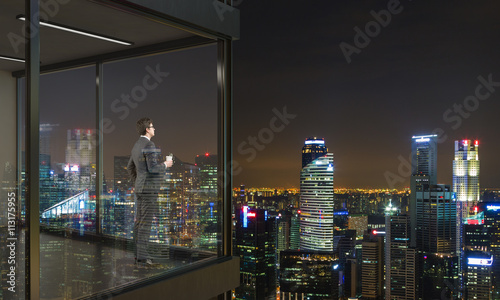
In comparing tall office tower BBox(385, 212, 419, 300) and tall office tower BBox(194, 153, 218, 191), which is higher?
tall office tower BBox(194, 153, 218, 191)

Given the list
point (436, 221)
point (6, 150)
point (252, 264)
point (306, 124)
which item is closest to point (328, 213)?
point (306, 124)

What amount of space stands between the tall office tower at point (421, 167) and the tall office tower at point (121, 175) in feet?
60.9

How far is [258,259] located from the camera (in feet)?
51.6

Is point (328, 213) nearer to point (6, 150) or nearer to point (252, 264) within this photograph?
point (252, 264)

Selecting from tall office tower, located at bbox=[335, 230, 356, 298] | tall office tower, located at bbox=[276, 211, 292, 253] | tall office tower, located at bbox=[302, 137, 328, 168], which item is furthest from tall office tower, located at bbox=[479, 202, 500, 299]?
tall office tower, located at bbox=[302, 137, 328, 168]

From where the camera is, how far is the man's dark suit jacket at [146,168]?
373 cm

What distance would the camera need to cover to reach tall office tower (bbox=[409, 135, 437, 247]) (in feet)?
68.4

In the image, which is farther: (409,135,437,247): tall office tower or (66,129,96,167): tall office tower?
(409,135,437,247): tall office tower

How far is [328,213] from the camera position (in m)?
26.9

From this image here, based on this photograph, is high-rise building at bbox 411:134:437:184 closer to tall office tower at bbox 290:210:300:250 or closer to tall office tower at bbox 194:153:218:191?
tall office tower at bbox 290:210:300:250

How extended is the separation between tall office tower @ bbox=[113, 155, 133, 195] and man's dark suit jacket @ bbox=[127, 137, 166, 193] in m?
0.12
